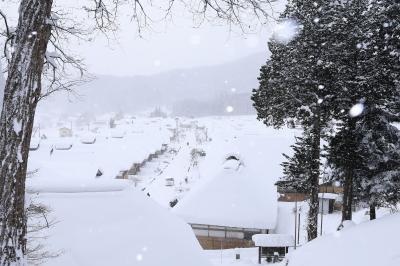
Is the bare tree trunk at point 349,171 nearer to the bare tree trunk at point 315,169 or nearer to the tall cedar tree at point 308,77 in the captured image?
the tall cedar tree at point 308,77

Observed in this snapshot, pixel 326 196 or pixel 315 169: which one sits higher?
pixel 315 169

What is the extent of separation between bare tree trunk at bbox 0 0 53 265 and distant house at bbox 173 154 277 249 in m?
22.6

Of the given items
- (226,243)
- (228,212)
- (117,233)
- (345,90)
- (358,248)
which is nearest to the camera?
(117,233)

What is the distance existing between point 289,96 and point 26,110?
13.6 meters

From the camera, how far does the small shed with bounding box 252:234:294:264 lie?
22.7 m

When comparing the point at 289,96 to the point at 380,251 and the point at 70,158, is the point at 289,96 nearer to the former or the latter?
the point at 380,251

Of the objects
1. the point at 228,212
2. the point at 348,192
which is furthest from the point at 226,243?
the point at 348,192

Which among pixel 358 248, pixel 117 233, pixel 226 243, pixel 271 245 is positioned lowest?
pixel 226 243

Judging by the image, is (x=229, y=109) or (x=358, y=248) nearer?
(x=358, y=248)

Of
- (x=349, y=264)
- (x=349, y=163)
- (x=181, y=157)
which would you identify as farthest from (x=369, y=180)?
(x=181, y=157)

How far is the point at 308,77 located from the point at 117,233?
11.4 m

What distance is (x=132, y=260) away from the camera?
21.2ft

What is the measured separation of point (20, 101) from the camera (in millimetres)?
3945

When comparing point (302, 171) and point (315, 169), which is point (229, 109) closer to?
point (302, 171)
